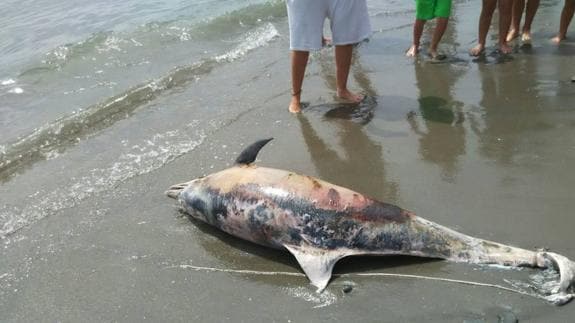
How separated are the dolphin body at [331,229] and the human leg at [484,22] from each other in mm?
4389

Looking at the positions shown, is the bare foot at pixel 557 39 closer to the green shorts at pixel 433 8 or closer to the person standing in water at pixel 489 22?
the person standing in water at pixel 489 22

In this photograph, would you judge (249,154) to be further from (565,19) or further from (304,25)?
(565,19)

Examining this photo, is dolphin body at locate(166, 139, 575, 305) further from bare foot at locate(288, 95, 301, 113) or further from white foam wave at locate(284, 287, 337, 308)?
bare foot at locate(288, 95, 301, 113)

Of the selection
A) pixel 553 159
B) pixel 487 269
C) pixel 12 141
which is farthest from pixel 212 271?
pixel 12 141

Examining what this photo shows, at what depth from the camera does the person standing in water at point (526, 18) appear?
7.46 m

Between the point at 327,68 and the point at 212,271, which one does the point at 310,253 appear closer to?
the point at 212,271

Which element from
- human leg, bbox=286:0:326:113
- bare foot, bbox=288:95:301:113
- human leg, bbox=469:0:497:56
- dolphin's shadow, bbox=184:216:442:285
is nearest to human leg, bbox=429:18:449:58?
human leg, bbox=469:0:497:56

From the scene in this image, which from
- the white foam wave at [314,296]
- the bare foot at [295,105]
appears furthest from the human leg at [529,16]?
the white foam wave at [314,296]

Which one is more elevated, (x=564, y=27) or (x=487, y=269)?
(x=564, y=27)

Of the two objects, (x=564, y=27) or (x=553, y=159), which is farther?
(x=564, y=27)

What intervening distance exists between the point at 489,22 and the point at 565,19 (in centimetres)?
116

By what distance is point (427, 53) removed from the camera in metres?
7.40

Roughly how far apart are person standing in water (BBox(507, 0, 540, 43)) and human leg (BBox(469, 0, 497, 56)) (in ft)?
2.25

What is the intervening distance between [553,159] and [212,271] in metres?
3.05
